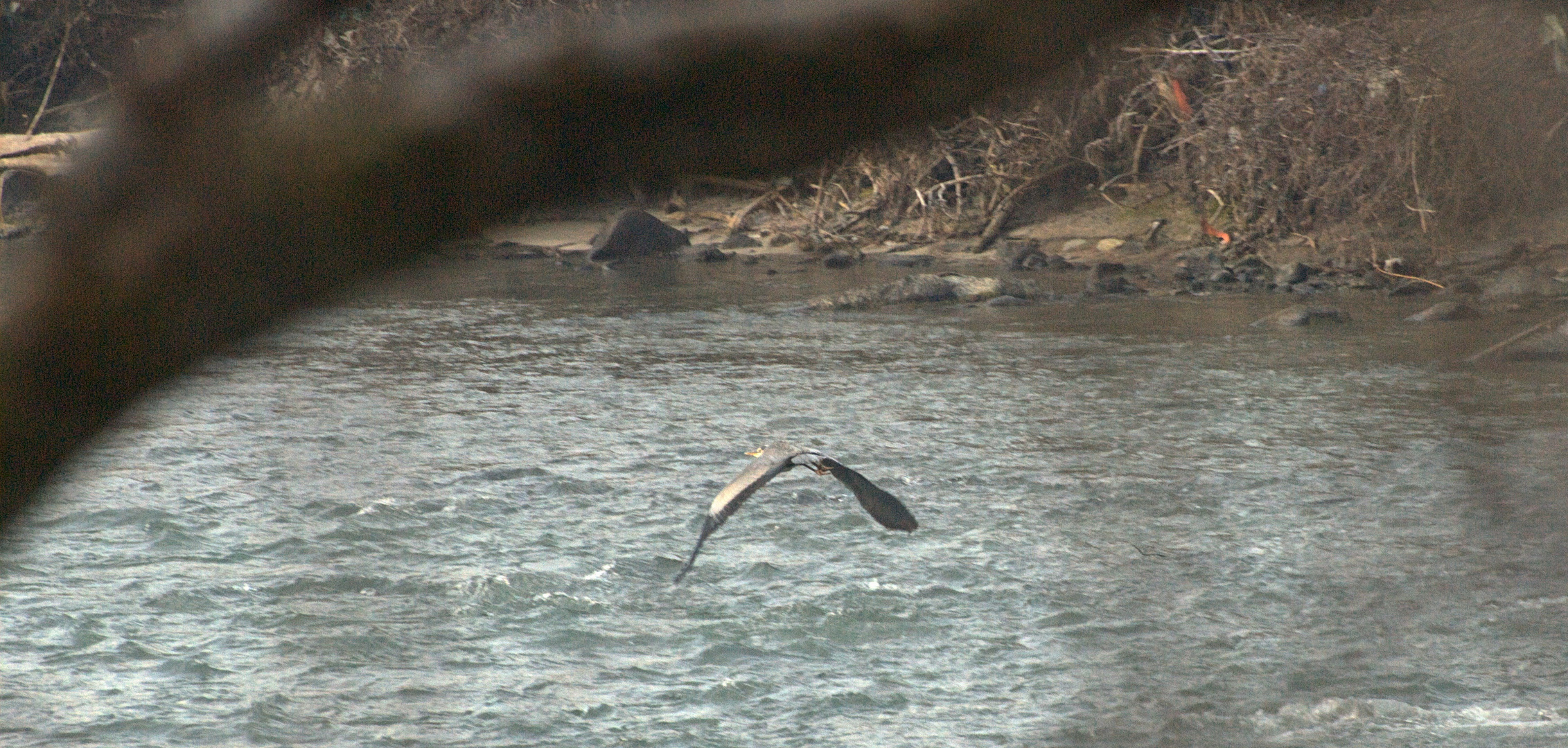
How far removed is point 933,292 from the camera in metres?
15.9

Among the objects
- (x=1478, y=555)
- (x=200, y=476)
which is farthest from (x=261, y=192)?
(x=200, y=476)

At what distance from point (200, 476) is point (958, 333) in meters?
6.61

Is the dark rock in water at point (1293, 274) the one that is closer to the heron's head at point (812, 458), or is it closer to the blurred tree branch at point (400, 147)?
the heron's head at point (812, 458)

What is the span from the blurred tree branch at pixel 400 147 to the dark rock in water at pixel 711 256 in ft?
63.6

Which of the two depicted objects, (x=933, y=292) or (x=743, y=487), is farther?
(x=933, y=292)

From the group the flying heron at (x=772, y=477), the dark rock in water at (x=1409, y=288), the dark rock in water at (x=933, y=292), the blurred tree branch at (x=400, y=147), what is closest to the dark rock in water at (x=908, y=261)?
the dark rock in water at (x=933, y=292)

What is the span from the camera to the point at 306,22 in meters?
0.66

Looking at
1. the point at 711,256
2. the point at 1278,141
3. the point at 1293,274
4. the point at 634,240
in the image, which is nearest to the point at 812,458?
the point at 1293,274

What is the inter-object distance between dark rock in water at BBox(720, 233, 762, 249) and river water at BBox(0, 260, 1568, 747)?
7829 millimetres

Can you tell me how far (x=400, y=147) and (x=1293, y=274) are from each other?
628 inches

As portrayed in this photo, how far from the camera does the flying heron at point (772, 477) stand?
4.44 meters

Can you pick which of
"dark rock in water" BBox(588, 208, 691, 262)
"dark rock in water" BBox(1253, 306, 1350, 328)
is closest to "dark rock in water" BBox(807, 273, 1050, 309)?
"dark rock in water" BBox(1253, 306, 1350, 328)

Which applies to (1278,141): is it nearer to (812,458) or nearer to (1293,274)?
(1293,274)

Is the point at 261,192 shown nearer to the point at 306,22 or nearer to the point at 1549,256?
the point at 306,22
